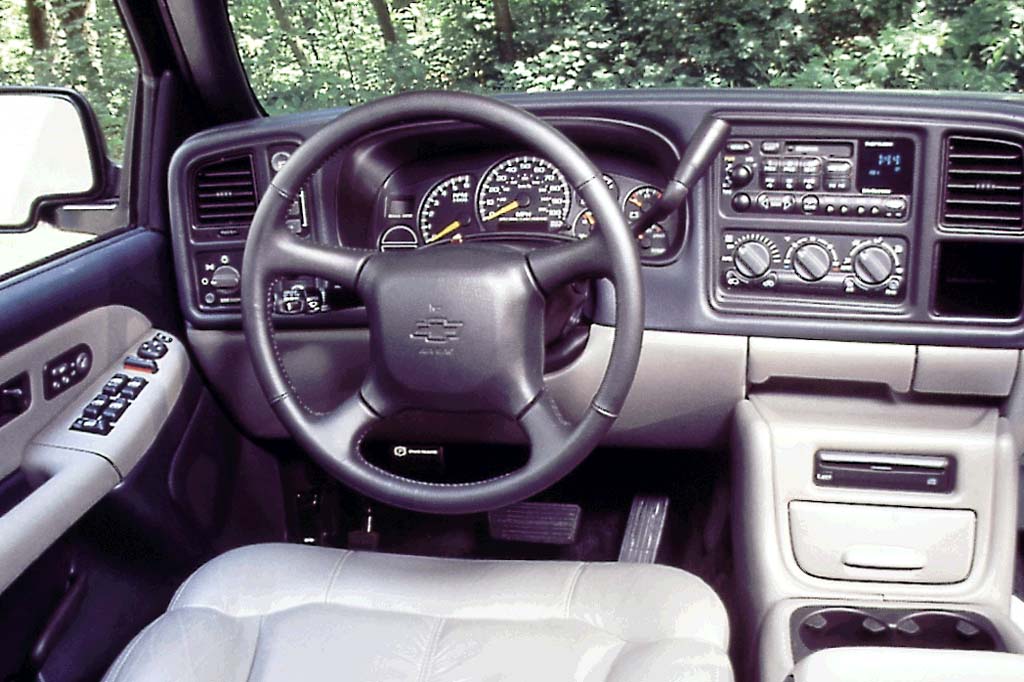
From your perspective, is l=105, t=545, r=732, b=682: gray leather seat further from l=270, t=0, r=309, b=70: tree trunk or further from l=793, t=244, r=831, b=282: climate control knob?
l=270, t=0, r=309, b=70: tree trunk

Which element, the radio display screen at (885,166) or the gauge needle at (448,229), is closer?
the radio display screen at (885,166)

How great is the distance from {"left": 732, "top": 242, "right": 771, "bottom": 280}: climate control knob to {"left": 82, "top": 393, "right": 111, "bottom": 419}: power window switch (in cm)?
111

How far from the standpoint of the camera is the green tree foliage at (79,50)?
6.59 feet

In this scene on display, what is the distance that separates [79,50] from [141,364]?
72 centimetres

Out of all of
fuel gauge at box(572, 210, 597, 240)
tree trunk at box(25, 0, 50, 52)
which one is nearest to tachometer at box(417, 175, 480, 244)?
fuel gauge at box(572, 210, 597, 240)

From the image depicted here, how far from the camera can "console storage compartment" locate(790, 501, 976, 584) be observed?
1712mm

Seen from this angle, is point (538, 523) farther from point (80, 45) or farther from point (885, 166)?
point (80, 45)

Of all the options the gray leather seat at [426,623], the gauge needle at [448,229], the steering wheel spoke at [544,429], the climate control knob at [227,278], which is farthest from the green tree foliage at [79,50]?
the steering wheel spoke at [544,429]

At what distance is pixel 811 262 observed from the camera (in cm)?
176

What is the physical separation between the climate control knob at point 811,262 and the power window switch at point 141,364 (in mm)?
1163

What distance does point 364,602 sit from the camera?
4.69 ft

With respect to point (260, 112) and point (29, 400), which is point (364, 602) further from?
point (260, 112)

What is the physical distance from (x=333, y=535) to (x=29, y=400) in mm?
879

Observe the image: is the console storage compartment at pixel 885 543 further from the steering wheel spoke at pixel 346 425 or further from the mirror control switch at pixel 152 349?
the mirror control switch at pixel 152 349
